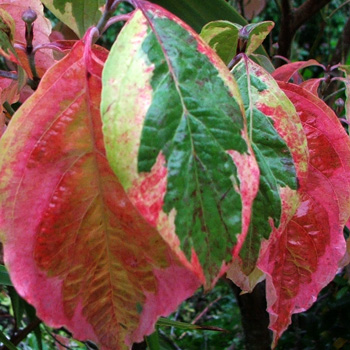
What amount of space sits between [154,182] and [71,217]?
8cm

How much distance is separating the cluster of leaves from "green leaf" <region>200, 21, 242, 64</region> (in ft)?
0.20

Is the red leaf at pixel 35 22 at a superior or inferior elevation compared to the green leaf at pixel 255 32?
inferior

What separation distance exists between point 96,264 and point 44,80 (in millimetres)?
112

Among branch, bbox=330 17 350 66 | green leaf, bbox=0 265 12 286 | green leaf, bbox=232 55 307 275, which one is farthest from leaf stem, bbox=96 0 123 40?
branch, bbox=330 17 350 66

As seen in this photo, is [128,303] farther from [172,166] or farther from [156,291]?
[172,166]

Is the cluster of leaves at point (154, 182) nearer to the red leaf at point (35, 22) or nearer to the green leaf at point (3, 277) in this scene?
the red leaf at point (35, 22)

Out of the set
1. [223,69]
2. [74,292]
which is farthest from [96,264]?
[223,69]

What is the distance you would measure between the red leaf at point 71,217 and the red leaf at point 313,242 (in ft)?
0.36

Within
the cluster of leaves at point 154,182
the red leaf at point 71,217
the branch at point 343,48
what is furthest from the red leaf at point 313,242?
the branch at point 343,48

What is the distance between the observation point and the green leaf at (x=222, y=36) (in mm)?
455

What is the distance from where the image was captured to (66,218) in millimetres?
306

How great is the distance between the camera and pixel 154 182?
9.8 inches

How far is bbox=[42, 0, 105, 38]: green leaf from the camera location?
1.57ft

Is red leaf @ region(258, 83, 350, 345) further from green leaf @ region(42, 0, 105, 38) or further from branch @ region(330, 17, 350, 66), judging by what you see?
branch @ region(330, 17, 350, 66)
